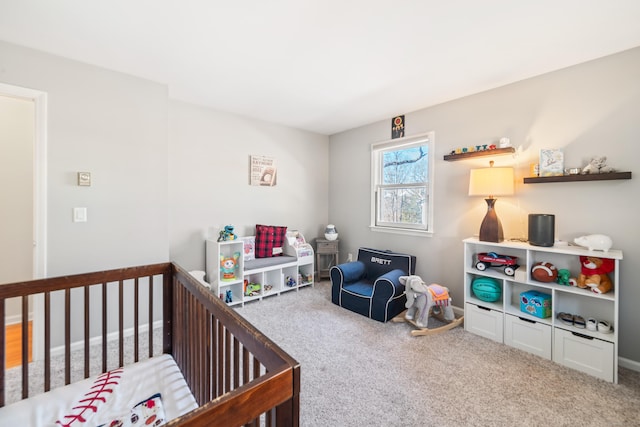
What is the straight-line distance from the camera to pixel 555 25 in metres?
1.73

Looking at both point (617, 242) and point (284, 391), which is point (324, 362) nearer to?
point (284, 391)

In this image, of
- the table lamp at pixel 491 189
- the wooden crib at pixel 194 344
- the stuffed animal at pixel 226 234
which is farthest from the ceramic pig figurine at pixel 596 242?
the stuffed animal at pixel 226 234

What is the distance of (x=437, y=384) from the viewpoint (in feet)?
5.96

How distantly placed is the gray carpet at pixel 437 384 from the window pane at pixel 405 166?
181cm

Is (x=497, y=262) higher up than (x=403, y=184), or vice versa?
(x=403, y=184)

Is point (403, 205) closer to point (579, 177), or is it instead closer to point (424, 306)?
point (424, 306)

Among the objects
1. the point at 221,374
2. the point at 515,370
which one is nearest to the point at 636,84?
the point at 515,370

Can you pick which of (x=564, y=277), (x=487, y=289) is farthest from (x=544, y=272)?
(x=487, y=289)

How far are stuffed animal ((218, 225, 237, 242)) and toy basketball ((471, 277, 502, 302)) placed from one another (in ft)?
8.65

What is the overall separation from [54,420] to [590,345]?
313 cm

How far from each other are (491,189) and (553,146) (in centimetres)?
62

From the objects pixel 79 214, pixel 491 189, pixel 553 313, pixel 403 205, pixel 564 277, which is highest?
pixel 491 189

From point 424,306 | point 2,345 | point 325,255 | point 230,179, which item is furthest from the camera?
point 325,255

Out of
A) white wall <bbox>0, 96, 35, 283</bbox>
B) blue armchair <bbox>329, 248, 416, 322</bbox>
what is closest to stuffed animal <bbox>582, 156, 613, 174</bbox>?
blue armchair <bbox>329, 248, 416, 322</bbox>
